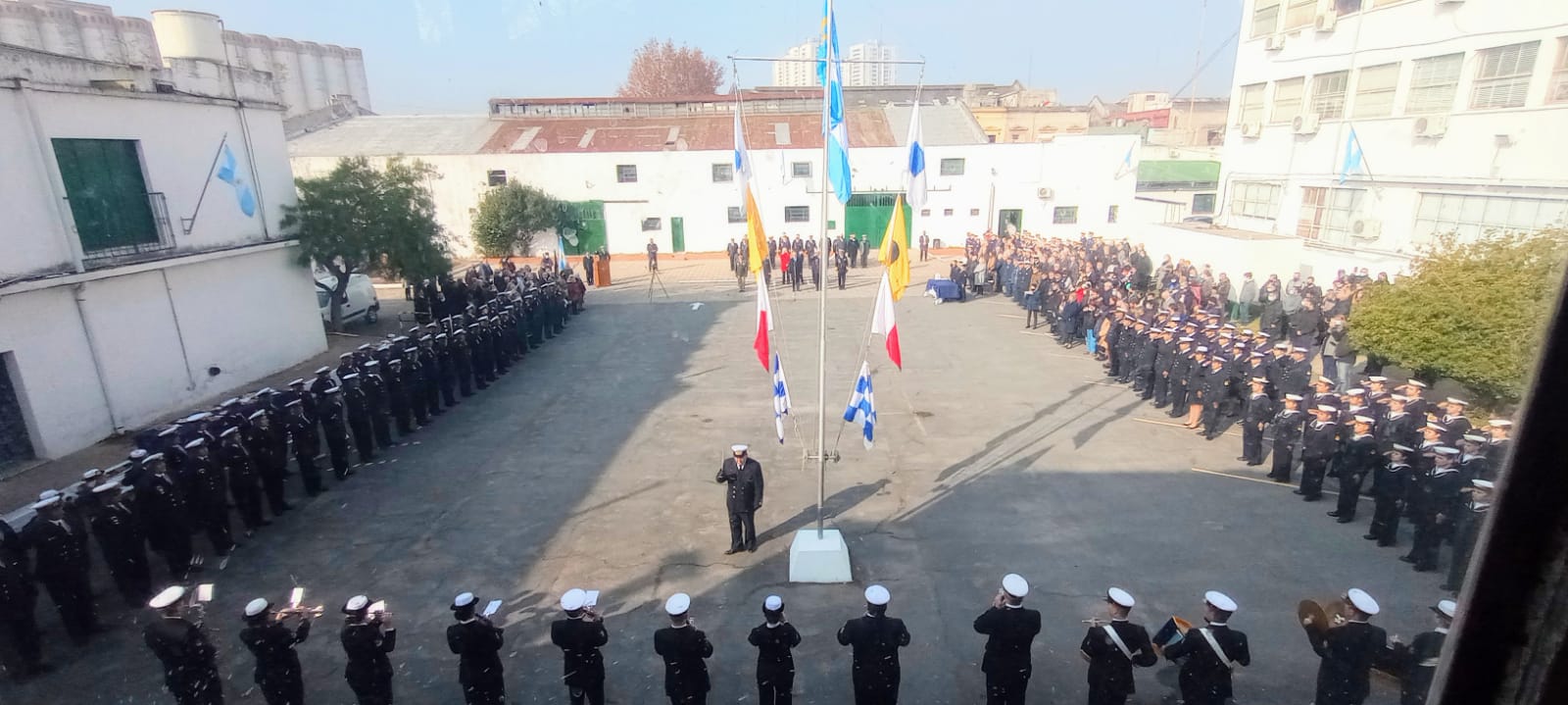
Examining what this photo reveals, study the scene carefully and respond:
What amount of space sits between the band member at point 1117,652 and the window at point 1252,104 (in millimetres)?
20368

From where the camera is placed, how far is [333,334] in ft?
59.3

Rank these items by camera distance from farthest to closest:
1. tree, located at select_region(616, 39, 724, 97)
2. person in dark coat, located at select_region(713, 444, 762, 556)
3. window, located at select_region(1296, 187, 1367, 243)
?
tree, located at select_region(616, 39, 724, 97) < window, located at select_region(1296, 187, 1367, 243) < person in dark coat, located at select_region(713, 444, 762, 556)

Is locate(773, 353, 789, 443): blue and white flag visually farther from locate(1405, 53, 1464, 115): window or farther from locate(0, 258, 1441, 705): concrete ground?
locate(1405, 53, 1464, 115): window

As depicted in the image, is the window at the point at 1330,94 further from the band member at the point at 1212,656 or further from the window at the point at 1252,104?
the band member at the point at 1212,656

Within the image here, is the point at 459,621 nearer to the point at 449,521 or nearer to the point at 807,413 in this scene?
the point at 449,521

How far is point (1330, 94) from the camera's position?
1803cm

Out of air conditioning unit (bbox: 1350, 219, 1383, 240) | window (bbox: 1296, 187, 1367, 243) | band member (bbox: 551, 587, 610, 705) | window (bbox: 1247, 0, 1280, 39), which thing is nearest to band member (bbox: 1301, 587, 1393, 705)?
band member (bbox: 551, 587, 610, 705)

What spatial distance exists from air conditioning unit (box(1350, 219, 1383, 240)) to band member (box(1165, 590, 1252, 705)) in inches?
624

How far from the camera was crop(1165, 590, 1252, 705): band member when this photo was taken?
5207mm

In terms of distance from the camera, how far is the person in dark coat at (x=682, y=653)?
545cm

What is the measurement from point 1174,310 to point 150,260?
1842 cm

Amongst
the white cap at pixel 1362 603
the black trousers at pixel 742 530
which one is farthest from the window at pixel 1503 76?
the black trousers at pixel 742 530

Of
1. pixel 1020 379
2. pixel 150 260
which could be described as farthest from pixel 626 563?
pixel 150 260

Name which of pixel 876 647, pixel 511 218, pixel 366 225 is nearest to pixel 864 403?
pixel 876 647
